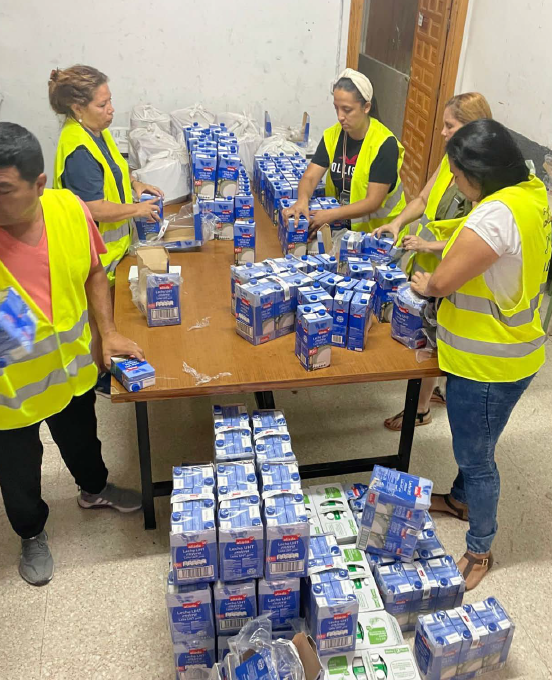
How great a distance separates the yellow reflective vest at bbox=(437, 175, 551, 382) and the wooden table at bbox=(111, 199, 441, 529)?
0.66 ft

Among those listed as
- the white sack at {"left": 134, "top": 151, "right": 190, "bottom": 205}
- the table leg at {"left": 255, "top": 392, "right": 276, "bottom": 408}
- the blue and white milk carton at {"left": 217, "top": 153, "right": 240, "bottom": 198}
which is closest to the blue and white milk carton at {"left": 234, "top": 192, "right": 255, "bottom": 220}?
the blue and white milk carton at {"left": 217, "top": 153, "right": 240, "bottom": 198}

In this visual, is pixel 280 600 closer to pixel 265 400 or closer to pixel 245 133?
pixel 265 400

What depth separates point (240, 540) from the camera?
6.57 ft

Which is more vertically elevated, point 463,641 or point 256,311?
point 256,311

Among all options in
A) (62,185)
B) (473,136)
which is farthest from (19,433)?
(473,136)

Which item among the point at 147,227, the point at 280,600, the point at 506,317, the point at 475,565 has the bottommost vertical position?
the point at 475,565

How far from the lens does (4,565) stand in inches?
104

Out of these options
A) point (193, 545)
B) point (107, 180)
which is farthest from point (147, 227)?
point (193, 545)

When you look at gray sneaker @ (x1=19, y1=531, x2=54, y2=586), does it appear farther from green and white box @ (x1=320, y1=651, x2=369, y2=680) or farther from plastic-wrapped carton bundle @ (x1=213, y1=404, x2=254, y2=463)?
green and white box @ (x1=320, y1=651, x2=369, y2=680)

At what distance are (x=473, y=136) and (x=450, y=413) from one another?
1.02m

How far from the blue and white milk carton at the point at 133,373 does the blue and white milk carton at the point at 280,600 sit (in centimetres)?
78

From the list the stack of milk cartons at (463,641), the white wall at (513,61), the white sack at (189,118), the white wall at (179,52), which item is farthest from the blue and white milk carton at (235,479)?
the white wall at (179,52)

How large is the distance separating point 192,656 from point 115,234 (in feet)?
6.19

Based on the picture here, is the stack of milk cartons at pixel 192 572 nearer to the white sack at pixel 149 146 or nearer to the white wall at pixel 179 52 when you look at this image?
the white sack at pixel 149 146
